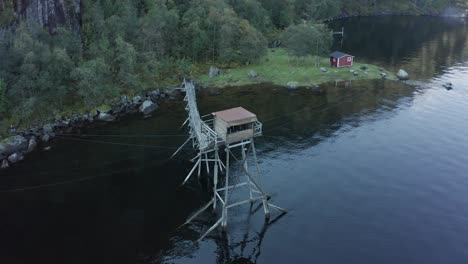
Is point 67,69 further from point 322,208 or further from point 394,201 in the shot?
point 394,201

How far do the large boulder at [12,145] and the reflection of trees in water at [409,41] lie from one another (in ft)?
289

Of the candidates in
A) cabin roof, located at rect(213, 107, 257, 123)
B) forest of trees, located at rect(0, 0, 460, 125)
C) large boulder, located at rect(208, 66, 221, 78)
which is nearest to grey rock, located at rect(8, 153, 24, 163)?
forest of trees, located at rect(0, 0, 460, 125)

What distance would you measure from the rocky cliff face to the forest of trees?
1.28 meters

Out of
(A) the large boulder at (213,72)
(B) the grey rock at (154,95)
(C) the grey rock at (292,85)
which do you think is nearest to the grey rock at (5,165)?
(B) the grey rock at (154,95)

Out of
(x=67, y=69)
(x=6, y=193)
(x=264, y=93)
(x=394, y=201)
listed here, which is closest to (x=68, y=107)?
(x=67, y=69)

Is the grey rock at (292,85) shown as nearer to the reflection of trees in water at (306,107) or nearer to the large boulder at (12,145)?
the reflection of trees in water at (306,107)

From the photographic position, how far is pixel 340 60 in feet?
325

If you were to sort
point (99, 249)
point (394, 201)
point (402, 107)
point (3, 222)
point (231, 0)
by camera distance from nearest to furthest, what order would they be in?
point (99, 249) → point (3, 222) → point (394, 201) → point (402, 107) → point (231, 0)

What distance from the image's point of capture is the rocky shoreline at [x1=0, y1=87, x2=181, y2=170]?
2219 inches

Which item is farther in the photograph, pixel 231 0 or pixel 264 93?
pixel 231 0

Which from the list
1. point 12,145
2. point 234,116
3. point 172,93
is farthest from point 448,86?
point 12,145

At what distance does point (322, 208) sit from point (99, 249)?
24.2 meters

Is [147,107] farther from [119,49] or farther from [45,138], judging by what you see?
[45,138]

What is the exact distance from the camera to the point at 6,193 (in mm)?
47031
